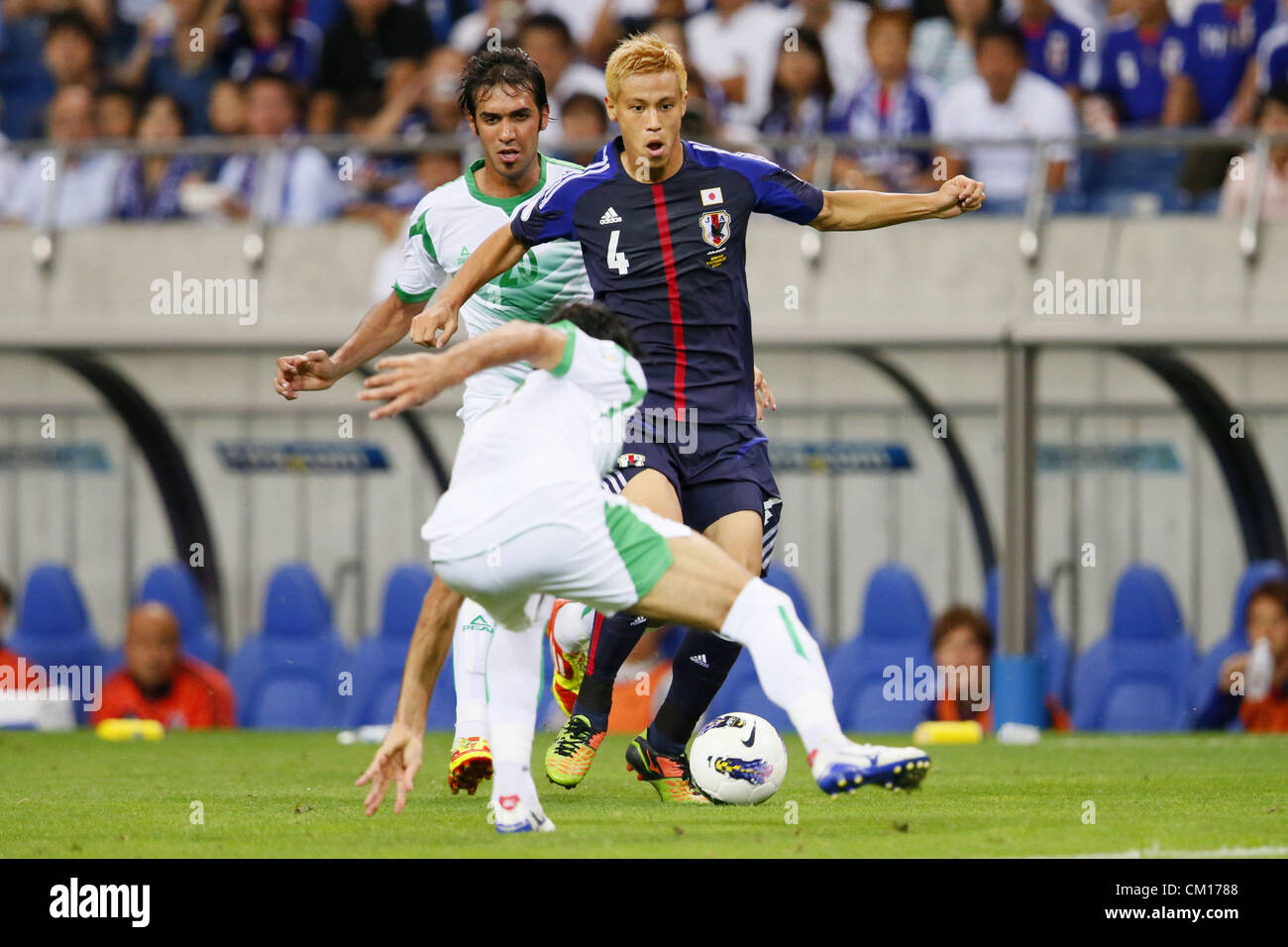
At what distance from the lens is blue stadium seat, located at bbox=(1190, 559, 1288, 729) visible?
11.5 m

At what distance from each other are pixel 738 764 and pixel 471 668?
1071 millimetres

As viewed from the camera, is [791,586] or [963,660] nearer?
[963,660]

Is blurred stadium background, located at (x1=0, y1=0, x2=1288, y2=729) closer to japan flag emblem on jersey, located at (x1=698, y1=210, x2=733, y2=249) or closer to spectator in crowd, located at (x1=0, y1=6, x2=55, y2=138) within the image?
spectator in crowd, located at (x1=0, y1=6, x2=55, y2=138)

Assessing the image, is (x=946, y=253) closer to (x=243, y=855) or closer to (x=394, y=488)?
(x=394, y=488)

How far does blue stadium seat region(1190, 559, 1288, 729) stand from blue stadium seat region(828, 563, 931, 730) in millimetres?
1626

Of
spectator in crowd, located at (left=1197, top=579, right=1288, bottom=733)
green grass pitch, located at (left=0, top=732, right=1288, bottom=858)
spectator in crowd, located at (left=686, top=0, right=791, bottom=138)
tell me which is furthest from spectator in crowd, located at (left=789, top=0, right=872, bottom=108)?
green grass pitch, located at (left=0, top=732, right=1288, bottom=858)

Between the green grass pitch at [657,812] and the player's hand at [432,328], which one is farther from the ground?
the player's hand at [432,328]

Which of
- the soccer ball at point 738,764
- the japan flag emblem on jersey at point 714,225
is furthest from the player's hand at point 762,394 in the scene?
the soccer ball at point 738,764

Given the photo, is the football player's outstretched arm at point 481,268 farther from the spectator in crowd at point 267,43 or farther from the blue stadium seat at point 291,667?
the spectator in crowd at point 267,43

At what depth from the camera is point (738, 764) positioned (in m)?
6.49

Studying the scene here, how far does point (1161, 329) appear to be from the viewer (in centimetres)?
1102

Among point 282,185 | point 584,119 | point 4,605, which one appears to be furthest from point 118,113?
point 584,119

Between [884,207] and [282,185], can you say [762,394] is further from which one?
[282,185]

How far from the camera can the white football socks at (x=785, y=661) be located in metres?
5.18
